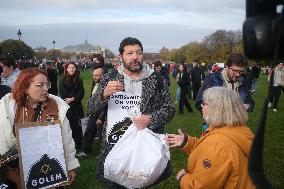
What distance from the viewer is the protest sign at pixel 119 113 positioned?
3852 mm

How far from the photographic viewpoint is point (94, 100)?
390 centimetres

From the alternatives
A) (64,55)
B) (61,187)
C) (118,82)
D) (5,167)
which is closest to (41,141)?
(5,167)

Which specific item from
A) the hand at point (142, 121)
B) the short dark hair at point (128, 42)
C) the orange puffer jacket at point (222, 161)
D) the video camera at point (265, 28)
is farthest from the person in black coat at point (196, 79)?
the video camera at point (265, 28)

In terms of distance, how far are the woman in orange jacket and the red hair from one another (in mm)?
1664

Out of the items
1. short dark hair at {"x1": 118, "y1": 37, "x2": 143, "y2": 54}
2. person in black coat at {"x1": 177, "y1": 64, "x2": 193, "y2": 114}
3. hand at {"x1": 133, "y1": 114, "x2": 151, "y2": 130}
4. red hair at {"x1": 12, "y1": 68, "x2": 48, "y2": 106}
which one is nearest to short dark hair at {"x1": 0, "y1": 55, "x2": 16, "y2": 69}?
red hair at {"x1": 12, "y1": 68, "x2": 48, "y2": 106}

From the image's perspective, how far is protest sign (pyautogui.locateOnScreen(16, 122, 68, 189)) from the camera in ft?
11.0

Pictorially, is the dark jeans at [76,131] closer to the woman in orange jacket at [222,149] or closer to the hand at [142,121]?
the hand at [142,121]

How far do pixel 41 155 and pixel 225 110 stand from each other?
169 cm

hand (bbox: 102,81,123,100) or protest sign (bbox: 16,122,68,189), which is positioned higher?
hand (bbox: 102,81,123,100)

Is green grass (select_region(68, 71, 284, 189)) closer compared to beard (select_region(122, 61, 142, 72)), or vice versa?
beard (select_region(122, 61, 142, 72))

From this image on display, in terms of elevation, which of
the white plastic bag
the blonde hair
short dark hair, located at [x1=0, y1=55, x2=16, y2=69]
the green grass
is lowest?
the green grass

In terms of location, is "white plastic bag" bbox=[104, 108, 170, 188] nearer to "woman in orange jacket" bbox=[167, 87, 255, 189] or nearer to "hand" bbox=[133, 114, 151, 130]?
"hand" bbox=[133, 114, 151, 130]

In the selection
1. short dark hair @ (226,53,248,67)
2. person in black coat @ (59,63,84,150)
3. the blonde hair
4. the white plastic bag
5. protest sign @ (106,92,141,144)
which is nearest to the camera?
the blonde hair

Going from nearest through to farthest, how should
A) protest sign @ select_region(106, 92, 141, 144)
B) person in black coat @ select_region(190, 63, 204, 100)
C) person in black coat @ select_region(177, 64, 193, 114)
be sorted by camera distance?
protest sign @ select_region(106, 92, 141, 144)
person in black coat @ select_region(177, 64, 193, 114)
person in black coat @ select_region(190, 63, 204, 100)
